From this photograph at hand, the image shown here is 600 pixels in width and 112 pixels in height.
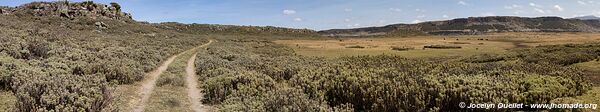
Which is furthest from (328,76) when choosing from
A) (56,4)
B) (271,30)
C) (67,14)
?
(271,30)

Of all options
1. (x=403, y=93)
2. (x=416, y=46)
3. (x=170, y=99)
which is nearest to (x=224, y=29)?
(x=416, y=46)

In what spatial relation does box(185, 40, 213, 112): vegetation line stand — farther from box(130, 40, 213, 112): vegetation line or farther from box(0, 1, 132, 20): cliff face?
box(0, 1, 132, 20): cliff face

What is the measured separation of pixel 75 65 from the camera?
20078 millimetres

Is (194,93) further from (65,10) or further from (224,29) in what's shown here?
(224,29)

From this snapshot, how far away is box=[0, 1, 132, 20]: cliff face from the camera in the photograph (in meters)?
92.5

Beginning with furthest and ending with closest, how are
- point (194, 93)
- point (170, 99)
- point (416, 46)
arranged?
point (416, 46) → point (194, 93) → point (170, 99)

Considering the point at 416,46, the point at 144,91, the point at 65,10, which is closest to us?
the point at 144,91

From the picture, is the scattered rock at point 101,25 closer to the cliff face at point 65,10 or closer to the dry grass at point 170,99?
the cliff face at point 65,10

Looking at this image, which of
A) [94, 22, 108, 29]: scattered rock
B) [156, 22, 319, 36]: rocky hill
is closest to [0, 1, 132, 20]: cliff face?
[94, 22, 108, 29]: scattered rock

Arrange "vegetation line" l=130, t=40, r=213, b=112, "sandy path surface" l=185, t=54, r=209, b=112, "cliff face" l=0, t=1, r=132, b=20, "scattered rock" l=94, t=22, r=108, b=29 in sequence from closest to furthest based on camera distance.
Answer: "vegetation line" l=130, t=40, r=213, b=112, "sandy path surface" l=185, t=54, r=209, b=112, "scattered rock" l=94, t=22, r=108, b=29, "cliff face" l=0, t=1, r=132, b=20

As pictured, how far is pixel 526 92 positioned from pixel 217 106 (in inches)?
334

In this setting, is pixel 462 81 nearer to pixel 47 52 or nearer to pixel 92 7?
pixel 47 52

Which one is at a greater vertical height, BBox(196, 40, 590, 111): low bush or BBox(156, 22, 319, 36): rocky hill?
BBox(196, 40, 590, 111): low bush

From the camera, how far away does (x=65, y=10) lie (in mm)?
97062
